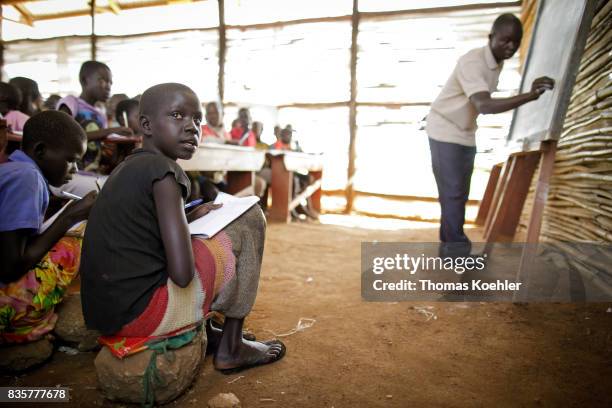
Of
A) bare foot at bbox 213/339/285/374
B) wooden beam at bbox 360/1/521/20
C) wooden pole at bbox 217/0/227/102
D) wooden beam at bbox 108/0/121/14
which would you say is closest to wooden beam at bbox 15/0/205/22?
wooden beam at bbox 108/0/121/14

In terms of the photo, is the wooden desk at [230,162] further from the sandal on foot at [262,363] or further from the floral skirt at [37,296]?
the sandal on foot at [262,363]

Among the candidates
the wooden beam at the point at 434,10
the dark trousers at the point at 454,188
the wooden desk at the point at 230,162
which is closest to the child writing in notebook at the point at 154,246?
the dark trousers at the point at 454,188

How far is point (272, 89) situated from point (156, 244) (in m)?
6.73

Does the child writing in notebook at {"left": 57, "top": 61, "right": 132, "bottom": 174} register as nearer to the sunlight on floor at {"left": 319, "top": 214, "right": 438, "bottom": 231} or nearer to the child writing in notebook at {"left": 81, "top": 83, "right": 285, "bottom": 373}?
the child writing in notebook at {"left": 81, "top": 83, "right": 285, "bottom": 373}

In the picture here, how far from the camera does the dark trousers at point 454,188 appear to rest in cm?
238

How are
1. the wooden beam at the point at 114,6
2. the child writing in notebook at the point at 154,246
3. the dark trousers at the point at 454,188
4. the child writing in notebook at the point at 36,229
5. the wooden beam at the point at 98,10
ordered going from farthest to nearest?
the wooden beam at the point at 114,6, the wooden beam at the point at 98,10, the dark trousers at the point at 454,188, the child writing in notebook at the point at 36,229, the child writing in notebook at the point at 154,246

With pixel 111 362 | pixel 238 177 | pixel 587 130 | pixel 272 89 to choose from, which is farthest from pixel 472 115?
pixel 272 89

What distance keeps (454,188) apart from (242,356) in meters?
1.69

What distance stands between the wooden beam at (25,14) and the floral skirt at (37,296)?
10.0 meters

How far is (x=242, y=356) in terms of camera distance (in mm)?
1419

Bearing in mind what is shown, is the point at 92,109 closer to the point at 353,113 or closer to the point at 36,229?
the point at 36,229

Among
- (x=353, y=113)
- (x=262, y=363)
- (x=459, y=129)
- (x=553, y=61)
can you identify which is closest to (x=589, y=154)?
(x=553, y=61)

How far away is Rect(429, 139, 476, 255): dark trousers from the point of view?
238cm

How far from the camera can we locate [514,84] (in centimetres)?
595
